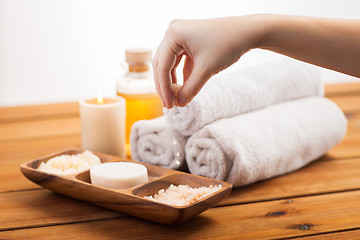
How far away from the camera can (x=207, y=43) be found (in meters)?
0.57

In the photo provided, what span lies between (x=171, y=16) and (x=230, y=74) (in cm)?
121

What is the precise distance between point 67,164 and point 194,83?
0.94 feet

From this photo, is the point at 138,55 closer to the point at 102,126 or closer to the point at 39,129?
the point at 102,126

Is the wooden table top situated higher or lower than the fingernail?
lower

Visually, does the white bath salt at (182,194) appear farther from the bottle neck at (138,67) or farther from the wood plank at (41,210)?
the bottle neck at (138,67)

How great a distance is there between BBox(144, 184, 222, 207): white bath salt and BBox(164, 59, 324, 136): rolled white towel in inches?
5.2

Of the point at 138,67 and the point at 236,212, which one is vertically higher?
the point at 138,67

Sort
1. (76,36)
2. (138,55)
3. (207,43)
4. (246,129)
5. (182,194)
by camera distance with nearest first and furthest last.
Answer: (207,43)
(182,194)
(246,129)
(138,55)
(76,36)

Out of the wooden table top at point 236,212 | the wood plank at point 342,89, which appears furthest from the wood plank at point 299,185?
the wood plank at point 342,89

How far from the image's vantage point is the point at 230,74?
88 cm

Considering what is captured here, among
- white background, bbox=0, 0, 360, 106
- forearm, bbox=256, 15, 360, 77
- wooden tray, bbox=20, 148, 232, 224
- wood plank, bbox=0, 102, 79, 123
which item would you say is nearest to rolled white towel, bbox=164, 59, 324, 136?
wooden tray, bbox=20, 148, 232, 224

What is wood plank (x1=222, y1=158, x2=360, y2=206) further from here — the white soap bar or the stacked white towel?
the white soap bar

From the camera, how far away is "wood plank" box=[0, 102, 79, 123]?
3.95ft

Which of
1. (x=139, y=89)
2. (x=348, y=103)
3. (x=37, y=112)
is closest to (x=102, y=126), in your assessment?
(x=139, y=89)
